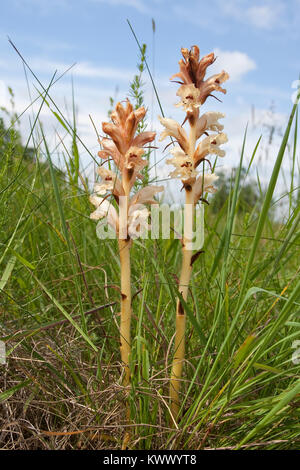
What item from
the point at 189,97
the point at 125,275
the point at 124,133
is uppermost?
the point at 189,97

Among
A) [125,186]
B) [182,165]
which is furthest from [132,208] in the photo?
[182,165]

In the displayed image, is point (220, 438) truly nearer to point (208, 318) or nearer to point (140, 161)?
point (208, 318)

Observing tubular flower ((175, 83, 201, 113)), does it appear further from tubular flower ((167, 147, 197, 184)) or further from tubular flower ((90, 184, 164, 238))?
tubular flower ((90, 184, 164, 238))

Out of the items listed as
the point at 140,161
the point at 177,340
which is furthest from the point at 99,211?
the point at 177,340

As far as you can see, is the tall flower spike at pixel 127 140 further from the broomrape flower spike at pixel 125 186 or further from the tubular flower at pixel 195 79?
the tubular flower at pixel 195 79

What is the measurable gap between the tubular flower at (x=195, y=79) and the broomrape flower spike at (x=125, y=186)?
0.51 feet

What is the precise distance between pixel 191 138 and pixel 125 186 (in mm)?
283

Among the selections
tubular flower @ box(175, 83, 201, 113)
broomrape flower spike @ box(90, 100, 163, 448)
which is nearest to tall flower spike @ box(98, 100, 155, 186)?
broomrape flower spike @ box(90, 100, 163, 448)

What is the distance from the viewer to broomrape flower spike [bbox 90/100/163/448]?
1472 millimetres

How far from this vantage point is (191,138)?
1.51 metres

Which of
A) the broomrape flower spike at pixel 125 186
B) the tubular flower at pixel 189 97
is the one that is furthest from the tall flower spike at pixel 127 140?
the tubular flower at pixel 189 97

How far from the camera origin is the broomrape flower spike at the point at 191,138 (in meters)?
1.47

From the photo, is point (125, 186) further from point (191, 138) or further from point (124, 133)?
point (191, 138)
